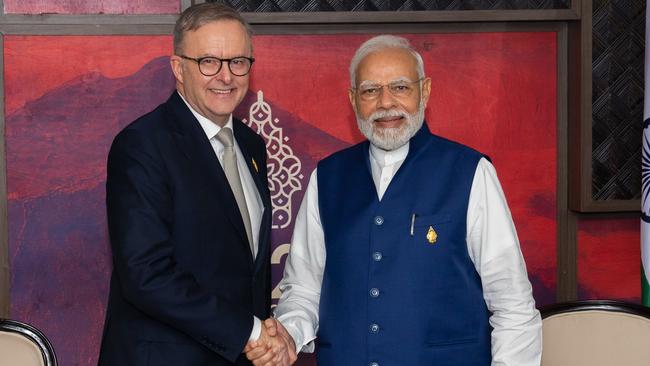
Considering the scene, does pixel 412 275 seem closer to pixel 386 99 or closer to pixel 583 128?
pixel 386 99

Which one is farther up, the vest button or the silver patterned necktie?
the silver patterned necktie

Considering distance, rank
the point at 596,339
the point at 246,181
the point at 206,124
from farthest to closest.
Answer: the point at 596,339 → the point at 246,181 → the point at 206,124

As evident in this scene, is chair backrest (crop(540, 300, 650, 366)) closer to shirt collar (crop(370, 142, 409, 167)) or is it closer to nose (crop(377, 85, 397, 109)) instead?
shirt collar (crop(370, 142, 409, 167))

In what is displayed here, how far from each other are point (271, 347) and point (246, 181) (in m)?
0.53

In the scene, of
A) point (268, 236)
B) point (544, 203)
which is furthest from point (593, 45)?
point (268, 236)

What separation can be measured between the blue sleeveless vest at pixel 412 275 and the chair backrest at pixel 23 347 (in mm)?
906

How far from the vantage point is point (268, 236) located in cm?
254

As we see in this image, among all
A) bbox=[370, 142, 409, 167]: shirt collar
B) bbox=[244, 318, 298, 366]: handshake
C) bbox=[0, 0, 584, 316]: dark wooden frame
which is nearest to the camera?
bbox=[244, 318, 298, 366]: handshake

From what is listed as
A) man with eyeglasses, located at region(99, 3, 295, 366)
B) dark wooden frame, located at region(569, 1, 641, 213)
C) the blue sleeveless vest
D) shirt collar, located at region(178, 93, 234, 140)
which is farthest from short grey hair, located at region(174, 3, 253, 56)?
dark wooden frame, located at region(569, 1, 641, 213)

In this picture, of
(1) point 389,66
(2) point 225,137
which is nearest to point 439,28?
(1) point 389,66

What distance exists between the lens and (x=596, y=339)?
9.06ft

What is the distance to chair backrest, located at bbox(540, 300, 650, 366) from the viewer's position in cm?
273

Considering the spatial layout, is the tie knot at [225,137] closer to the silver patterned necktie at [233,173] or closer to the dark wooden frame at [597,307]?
the silver patterned necktie at [233,173]

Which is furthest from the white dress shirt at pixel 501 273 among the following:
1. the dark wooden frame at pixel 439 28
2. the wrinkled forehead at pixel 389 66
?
the dark wooden frame at pixel 439 28
